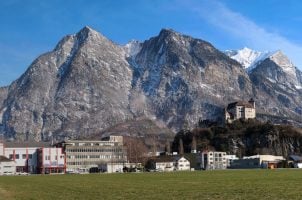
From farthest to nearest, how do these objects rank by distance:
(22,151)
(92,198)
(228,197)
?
1. (22,151)
2. (92,198)
3. (228,197)

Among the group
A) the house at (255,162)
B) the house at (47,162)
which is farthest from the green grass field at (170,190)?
the house at (47,162)

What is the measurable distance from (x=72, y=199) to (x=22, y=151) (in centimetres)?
16899

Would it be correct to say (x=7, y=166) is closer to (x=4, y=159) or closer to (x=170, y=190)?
(x=4, y=159)

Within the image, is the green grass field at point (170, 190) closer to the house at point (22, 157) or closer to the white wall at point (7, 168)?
the white wall at point (7, 168)

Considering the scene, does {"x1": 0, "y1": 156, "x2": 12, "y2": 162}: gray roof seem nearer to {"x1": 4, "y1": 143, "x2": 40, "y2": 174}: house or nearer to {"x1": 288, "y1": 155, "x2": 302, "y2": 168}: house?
{"x1": 4, "y1": 143, "x2": 40, "y2": 174}: house

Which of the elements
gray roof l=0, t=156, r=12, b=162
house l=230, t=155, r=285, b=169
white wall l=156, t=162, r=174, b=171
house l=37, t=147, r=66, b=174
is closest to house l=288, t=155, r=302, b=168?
house l=230, t=155, r=285, b=169

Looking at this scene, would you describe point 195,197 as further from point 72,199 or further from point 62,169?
point 62,169

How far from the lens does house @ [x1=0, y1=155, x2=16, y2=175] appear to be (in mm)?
179250

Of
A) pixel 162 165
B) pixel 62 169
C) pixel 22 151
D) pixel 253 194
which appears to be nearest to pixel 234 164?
pixel 162 165

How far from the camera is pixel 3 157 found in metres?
190

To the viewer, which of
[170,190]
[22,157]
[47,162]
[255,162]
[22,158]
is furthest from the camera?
[22,157]

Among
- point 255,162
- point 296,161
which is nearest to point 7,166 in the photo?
point 255,162

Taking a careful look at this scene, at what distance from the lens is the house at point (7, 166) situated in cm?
17925

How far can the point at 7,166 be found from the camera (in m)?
182
